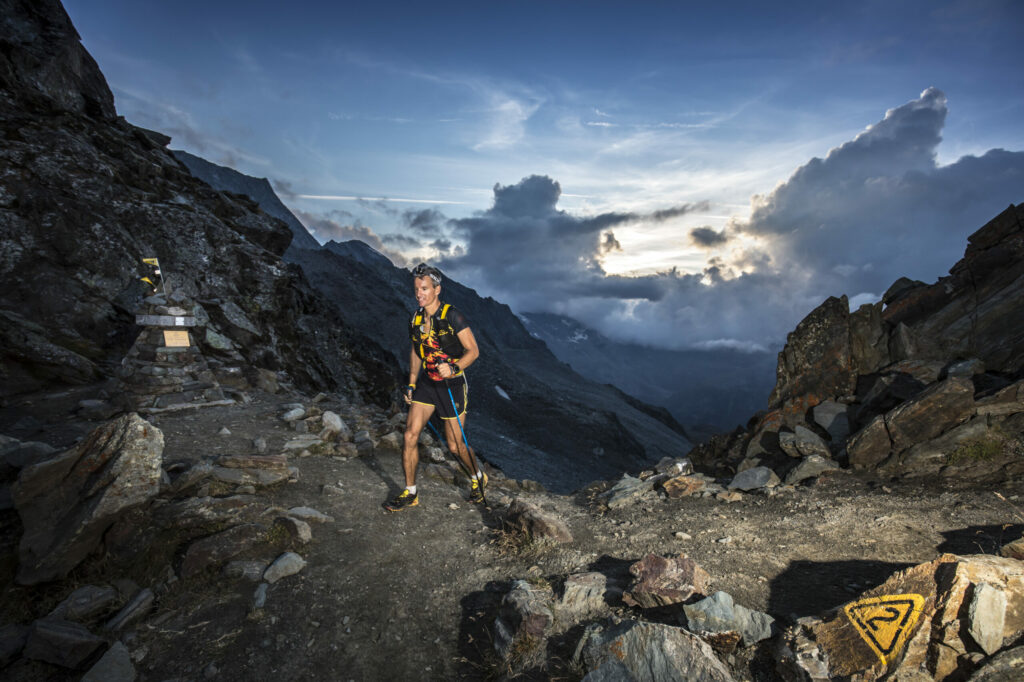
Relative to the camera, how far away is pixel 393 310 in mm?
96875

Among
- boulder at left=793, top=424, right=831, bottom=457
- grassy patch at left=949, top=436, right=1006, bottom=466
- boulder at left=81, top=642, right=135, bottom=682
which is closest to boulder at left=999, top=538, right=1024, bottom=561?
grassy patch at left=949, top=436, right=1006, bottom=466

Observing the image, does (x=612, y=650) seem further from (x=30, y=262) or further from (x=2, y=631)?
(x=30, y=262)

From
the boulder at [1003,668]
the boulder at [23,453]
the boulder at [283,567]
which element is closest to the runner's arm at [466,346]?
the boulder at [283,567]

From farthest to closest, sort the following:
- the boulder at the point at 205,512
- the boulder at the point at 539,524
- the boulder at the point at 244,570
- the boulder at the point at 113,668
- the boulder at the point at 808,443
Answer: the boulder at the point at 808,443 → the boulder at the point at 539,524 → the boulder at the point at 205,512 → the boulder at the point at 244,570 → the boulder at the point at 113,668

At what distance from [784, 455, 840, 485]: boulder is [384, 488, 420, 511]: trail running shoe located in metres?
6.75

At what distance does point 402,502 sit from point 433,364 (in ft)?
8.04

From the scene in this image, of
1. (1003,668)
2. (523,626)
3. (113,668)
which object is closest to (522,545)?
(523,626)

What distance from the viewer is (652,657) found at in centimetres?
334

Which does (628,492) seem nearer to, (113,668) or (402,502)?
(402,502)

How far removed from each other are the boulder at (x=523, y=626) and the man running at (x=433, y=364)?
311 cm

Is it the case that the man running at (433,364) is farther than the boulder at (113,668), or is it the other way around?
the man running at (433,364)

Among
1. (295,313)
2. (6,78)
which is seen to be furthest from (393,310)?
(6,78)

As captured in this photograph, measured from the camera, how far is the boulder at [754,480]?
7785 mm

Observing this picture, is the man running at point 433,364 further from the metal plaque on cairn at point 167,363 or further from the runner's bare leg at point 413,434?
the metal plaque on cairn at point 167,363
